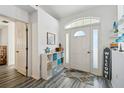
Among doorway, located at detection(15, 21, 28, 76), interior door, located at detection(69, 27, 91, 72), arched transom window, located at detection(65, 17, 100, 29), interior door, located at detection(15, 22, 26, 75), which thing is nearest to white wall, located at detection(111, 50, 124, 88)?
interior door, located at detection(69, 27, 91, 72)

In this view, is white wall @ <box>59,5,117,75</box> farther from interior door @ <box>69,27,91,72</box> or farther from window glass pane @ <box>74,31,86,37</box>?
window glass pane @ <box>74,31,86,37</box>

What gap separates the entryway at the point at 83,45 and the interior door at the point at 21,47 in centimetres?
222

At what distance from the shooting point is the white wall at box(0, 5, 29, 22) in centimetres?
258

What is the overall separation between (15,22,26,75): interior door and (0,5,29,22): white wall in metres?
0.43

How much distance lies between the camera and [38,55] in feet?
11.3

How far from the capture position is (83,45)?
442 centimetres

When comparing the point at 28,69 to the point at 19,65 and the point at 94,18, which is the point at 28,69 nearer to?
the point at 19,65

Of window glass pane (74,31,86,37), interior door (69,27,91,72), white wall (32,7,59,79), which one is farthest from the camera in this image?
window glass pane (74,31,86,37)

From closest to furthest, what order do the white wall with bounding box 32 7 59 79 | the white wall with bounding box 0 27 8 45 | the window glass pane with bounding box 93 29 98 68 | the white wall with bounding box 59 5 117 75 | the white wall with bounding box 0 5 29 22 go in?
1. the white wall with bounding box 0 5 29 22
2. the white wall with bounding box 32 7 59 79
3. the white wall with bounding box 59 5 117 75
4. the window glass pane with bounding box 93 29 98 68
5. the white wall with bounding box 0 27 8 45

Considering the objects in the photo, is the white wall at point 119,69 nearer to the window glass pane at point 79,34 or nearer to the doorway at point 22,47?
the window glass pane at point 79,34

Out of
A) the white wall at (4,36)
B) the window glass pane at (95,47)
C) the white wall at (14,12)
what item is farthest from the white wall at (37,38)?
the white wall at (4,36)

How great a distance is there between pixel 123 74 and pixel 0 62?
6184 millimetres

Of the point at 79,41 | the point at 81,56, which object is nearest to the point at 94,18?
the point at 79,41

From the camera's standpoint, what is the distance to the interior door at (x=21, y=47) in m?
3.81
